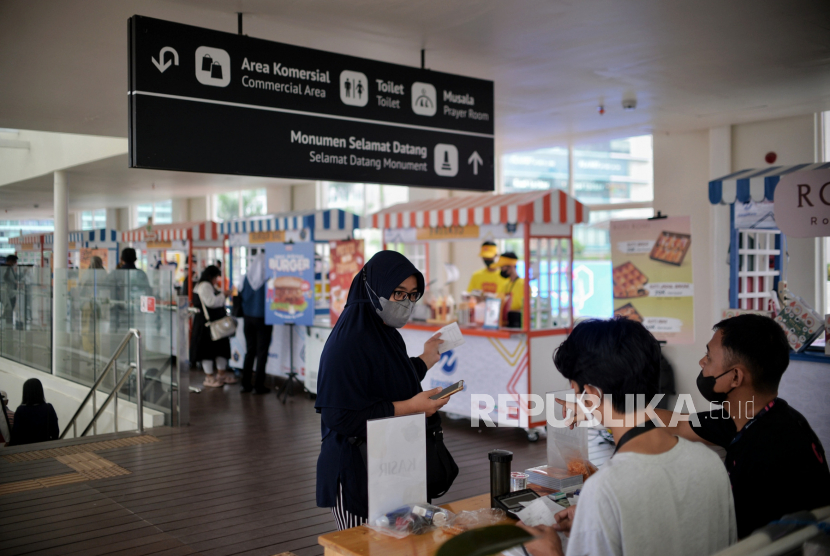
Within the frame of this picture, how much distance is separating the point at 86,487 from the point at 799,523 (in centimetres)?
487

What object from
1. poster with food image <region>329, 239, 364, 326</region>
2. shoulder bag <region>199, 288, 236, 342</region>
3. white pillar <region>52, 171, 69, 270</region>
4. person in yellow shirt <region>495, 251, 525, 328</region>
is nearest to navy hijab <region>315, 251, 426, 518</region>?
person in yellow shirt <region>495, 251, 525, 328</region>

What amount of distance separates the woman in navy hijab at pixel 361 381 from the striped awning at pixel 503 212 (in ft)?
12.7

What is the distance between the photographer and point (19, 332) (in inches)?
288

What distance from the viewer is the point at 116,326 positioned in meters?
7.19

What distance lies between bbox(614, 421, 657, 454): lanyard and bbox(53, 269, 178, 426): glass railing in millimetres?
6059

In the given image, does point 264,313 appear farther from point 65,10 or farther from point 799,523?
point 799,523

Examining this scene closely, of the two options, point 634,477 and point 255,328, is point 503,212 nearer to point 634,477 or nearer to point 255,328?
point 255,328

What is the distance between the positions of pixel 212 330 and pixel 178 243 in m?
4.49

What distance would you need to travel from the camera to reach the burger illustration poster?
7.96 metres

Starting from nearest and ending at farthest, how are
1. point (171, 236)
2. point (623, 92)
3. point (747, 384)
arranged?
point (747, 384)
point (623, 92)
point (171, 236)

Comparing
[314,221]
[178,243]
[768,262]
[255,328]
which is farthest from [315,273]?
[768,262]

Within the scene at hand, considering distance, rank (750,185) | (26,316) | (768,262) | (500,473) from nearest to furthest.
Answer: (500,473) → (750,185) → (768,262) → (26,316)

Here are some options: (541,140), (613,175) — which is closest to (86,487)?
(541,140)

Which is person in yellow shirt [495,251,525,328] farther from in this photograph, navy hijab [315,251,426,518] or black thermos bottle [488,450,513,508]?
black thermos bottle [488,450,513,508]
